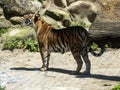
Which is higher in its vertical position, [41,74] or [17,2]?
[17,2]

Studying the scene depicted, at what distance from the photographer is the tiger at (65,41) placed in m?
11.7

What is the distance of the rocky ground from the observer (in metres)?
10.3

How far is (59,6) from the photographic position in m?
19.8

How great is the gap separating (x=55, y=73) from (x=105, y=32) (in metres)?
1.92

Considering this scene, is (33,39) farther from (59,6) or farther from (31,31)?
(59,6)

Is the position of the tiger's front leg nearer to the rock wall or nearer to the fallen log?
the fallen log

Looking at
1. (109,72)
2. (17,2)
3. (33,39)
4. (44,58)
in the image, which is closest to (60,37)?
(44,58)

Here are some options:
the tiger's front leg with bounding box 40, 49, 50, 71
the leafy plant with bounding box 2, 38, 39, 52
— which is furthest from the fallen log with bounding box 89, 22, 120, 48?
the leafy plant with bounding box 2, 38, 39, 52

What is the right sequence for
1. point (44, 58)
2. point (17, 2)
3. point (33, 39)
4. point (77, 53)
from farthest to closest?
point (17, 2) → point (33, 39) → point (44, 58) → point (77, 53)

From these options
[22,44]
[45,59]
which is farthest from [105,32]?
[22,44]

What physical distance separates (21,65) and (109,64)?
8.56ft

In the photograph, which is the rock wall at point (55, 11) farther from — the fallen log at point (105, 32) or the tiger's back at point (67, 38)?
the tiger's back at point (67, 38)

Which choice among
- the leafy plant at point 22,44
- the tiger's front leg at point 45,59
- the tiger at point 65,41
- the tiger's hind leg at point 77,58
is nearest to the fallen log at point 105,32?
the tiger at point 65,41

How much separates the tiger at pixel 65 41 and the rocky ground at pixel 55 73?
0.41m
